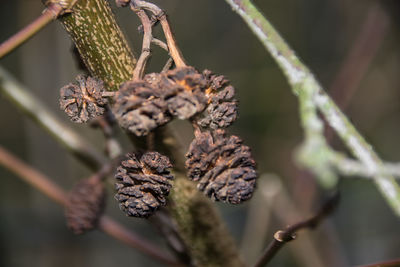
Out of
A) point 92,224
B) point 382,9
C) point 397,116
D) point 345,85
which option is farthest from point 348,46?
point 92,224

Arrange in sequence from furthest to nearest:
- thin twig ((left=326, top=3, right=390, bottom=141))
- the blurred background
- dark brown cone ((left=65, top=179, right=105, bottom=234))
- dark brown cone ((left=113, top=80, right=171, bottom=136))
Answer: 1. the blurred background
2. thin twig ((left=326, top=3, right=390, bottom=141))
3. dark brown cone ((left=65, top=179, right=105, bottom=234))
4. dark brown cone ((left=113, top=80, right=171, bottom=136))

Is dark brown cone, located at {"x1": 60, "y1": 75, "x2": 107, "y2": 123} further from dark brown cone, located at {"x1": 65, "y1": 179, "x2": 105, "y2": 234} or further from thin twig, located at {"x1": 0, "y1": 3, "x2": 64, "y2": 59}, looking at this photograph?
dark brown cone, located at {"x1": 65, "y1": 179, "x2": 105, "y2": 234}

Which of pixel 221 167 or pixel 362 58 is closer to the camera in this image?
pixel 221 167

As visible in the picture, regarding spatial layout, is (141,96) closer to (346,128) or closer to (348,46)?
(346,128)

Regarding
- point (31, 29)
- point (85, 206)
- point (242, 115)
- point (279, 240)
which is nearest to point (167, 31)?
point (31, 29)

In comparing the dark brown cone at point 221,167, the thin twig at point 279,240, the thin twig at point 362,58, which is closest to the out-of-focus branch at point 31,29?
the dark brown cone at point 221,167

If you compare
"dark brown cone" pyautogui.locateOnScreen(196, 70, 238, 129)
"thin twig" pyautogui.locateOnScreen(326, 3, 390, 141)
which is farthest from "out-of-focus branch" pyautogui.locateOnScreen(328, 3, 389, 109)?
"dark brown cone" pyautogui.locateOnScreen(196, 70, 238, 129)

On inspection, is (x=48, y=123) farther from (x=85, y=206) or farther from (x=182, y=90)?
(x=182, y=90)
